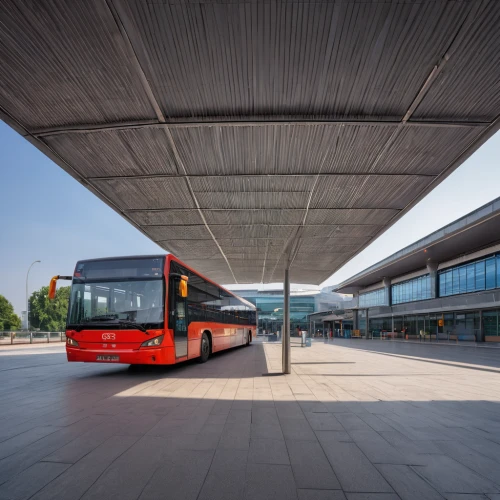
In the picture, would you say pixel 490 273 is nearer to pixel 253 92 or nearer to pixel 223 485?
pixel 253 92

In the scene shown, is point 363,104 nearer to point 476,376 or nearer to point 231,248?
point 476,376

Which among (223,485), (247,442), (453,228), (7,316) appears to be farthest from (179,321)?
(7,316)

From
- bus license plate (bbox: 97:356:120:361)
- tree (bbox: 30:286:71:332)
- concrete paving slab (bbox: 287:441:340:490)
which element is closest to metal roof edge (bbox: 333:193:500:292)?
bus license plate (bbox: 97:356:120:361)

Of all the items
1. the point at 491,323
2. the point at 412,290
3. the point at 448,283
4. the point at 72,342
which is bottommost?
the point at 491,323

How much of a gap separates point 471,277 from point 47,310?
3301 inches

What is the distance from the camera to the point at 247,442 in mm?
4531

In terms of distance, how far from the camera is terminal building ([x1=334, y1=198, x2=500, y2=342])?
27.5 metres

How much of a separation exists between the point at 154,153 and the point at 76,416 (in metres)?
5.59

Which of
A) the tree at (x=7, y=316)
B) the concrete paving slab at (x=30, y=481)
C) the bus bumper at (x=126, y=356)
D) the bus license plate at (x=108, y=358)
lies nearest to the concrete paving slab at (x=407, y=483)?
the concrete paving slab at (x=30, y=481)

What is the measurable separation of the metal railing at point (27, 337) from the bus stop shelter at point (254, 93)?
2114cm

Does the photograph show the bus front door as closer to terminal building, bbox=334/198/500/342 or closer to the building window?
terminal building, bbox=334/198/500/342

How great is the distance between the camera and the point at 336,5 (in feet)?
16.1

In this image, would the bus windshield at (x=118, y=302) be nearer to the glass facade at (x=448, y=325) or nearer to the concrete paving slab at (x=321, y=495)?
the concrete paving slab at (x=321, y=495)

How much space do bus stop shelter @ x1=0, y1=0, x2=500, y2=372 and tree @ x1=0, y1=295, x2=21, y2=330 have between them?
7659 centimetres
